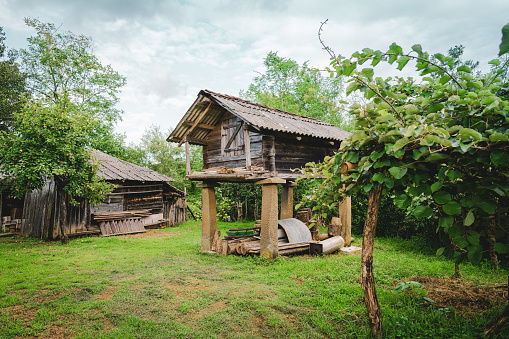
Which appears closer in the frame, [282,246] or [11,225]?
[282,246]

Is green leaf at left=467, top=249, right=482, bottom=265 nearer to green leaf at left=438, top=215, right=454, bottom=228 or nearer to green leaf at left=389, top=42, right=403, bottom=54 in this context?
green leaf at left=438, top=215, right=454, bottom=228

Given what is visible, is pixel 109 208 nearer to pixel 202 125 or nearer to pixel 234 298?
pixel 202 125

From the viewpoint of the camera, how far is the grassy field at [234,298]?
14.6ft

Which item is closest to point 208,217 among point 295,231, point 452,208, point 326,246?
point 295,231

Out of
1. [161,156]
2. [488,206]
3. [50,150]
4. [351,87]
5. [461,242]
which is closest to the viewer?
[488,206]

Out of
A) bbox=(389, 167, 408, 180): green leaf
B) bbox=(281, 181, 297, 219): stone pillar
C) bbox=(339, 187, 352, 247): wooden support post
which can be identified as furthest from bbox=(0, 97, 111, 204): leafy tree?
bbox=(389, 167, 408, 180): green leaf

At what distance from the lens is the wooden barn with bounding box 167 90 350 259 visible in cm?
909

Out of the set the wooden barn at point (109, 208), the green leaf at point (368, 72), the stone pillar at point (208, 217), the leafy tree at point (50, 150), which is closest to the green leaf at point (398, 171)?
the green leaf at point (368, 72)

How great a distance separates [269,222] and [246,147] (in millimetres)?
2548

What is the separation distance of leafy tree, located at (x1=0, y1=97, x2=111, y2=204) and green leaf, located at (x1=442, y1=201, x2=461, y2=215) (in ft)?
41.6

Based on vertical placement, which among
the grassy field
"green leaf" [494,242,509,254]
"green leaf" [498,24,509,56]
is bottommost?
the grassy field

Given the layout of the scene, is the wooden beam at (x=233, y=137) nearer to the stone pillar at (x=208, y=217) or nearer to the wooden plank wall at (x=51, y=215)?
the stone pillar at (x=208, y=217)

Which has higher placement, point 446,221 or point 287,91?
point 287,91

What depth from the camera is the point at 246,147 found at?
8.92m
